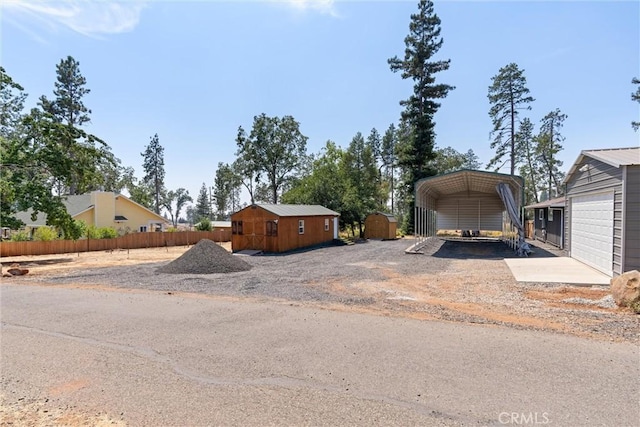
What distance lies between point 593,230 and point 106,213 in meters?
32.4

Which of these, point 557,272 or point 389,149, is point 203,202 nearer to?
point 389,149

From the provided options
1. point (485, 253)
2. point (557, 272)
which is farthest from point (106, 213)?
point (557, 272)

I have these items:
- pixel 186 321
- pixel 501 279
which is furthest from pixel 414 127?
pixel 186 321

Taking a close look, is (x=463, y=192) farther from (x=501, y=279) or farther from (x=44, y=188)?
(x=44, y=188)

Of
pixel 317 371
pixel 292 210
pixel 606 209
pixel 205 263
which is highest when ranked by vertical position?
pixel 292 210

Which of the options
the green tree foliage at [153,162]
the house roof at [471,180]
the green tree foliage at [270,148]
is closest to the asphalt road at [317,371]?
the house roof at [471,180]

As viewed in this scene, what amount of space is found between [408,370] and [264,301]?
4.39 meters

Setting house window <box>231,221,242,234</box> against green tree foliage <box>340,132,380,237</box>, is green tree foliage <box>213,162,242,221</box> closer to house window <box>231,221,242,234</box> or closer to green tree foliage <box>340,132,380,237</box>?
green tree foliage <box>340,132,380,237</box>

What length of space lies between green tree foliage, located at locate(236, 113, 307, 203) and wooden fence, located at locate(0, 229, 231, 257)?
40.0ft

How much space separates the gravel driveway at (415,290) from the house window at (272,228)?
Answer: 16.4ft

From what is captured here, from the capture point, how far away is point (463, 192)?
27781 millimetres

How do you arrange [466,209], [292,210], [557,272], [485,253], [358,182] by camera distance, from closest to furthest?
1. [557,272]
2. [485,253]
3. [292,210]
4. [466,209]
5. [358,182]

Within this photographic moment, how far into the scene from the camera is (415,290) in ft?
28.6

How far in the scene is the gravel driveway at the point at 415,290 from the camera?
6.01m
